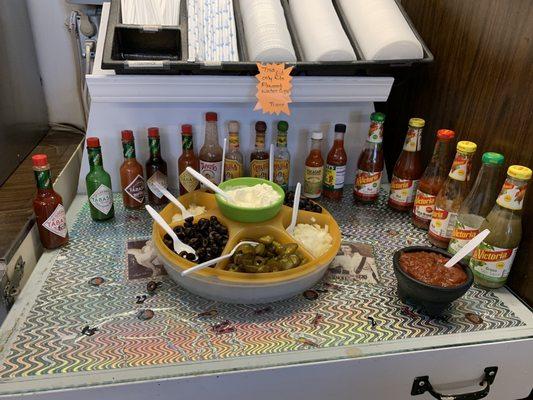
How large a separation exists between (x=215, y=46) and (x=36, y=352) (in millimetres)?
869

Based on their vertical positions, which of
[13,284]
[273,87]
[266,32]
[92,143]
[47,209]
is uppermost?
[266,32]

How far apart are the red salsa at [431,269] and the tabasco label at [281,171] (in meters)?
0.52

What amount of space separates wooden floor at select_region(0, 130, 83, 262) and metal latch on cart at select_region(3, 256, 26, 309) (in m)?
0.05

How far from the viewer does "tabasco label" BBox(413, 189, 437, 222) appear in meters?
1.27

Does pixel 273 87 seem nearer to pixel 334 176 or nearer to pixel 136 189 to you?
pixel 334 176

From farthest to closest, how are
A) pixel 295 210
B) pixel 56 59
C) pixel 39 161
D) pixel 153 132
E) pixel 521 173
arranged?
pixel 56 59, pixel 153 132, pixel 295 210, pixel 39 161, pixel 521 173

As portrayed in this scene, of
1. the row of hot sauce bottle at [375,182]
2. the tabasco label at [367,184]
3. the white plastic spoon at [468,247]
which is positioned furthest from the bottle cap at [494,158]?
the tabasco label at [367,184]

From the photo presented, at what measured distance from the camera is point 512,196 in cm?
98

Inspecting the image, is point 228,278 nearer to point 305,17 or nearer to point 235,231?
point 235,231

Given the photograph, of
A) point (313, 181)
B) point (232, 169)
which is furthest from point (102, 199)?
point (313, 181)

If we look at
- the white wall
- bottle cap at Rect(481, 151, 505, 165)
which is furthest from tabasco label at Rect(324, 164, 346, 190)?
the white wall

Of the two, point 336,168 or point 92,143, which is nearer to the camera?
point 92,143

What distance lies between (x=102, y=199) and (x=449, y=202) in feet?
3.21

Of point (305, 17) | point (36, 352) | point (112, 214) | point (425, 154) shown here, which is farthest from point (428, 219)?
point (36, 352)
